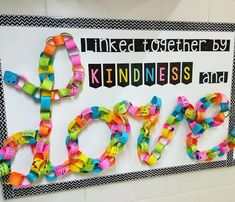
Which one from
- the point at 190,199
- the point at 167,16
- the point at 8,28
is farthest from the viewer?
the point at 190,199

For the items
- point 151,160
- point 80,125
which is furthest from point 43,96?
point 151,160

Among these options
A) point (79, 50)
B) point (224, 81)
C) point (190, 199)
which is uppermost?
point (79, 50)

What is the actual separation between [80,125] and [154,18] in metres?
0.38

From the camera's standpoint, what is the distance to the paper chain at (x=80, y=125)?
672mm

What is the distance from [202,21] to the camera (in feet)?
2.57

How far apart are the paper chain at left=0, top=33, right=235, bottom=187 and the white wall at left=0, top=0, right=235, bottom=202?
8 cm

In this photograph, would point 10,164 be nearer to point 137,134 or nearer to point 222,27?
point 137,134

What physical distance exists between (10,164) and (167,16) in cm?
62

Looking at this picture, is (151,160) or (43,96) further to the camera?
(151,160)

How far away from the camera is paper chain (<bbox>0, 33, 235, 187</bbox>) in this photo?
67 cm

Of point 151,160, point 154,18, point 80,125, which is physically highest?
point 154,18

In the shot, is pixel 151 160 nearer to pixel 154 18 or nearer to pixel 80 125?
pixel 80 125

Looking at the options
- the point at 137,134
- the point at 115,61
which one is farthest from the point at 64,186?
the point at 115,61

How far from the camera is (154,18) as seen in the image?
74 centimetres
